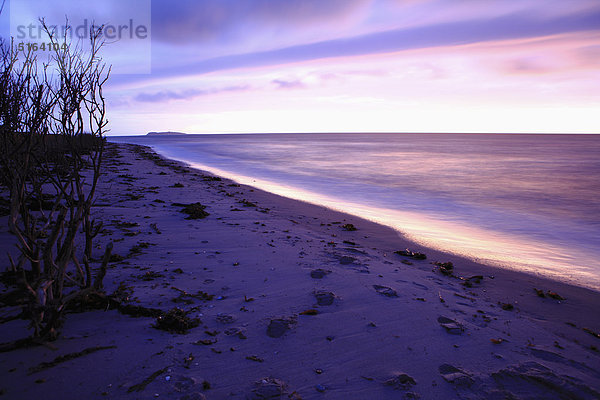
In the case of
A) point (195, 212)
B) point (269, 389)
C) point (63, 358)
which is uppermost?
point (195, 212)

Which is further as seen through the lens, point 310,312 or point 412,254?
point 412,254

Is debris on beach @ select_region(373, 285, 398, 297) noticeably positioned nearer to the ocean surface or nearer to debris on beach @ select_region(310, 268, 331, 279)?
debris on beach @ select_region(310, 268, 331, 279)

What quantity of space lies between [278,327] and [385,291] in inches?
63.6

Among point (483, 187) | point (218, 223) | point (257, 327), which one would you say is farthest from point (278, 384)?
point (483, 187)

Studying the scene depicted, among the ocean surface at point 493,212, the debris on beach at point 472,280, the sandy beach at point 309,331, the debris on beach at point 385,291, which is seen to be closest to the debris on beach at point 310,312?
the sandy beach at point 309,331

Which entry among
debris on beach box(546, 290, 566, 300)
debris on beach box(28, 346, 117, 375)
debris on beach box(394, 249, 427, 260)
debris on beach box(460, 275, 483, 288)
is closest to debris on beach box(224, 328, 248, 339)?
debris on beach box(28, 346, 117, 375)

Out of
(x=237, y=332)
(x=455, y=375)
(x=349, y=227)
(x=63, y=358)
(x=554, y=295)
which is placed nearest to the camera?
(x=63, y=358)

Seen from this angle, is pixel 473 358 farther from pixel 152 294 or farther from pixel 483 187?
pixel 483 187

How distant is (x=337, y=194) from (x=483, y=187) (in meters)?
9.15

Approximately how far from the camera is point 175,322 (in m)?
3.16

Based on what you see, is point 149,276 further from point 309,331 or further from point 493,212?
point 493,212

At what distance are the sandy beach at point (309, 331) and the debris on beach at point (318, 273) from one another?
0.03 metres

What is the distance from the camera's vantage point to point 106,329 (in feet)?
9.96

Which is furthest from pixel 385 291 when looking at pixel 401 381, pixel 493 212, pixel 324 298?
pixel 493 212
